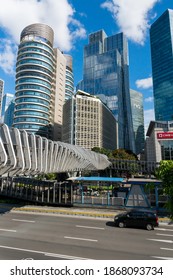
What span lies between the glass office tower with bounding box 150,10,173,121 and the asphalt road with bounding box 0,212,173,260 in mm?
145581

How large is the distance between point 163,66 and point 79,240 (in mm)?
168372

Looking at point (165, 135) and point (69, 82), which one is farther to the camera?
point (69, 82)

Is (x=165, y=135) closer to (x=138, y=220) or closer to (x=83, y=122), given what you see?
(x=83, y=122)

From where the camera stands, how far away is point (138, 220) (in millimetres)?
20891

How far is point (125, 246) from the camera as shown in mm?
15219

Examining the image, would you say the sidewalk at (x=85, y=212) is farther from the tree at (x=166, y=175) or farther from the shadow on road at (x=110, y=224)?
the tree at (x=166, y=175)

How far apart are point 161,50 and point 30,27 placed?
101785mm

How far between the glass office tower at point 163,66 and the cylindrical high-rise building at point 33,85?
8860 cm

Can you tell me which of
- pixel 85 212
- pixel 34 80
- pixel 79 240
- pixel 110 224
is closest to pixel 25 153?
pixel 79 240

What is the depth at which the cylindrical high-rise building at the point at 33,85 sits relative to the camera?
11538 centimetres

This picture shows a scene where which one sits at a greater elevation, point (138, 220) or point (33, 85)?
point (33, 85)
